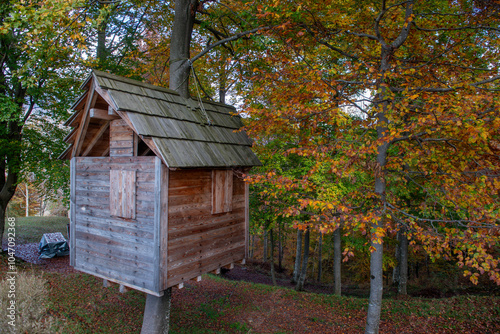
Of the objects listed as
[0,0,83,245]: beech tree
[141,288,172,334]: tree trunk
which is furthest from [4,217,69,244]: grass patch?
[141,288,172,334]: tree trunk

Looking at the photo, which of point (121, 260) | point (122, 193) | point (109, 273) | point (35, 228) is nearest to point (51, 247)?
point (35, 228)

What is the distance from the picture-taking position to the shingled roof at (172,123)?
16.5 feet

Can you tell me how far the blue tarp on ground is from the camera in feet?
46.4

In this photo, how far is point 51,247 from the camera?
47.0ft

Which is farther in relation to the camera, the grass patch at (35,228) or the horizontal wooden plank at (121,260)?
the grass patch at (35,228)

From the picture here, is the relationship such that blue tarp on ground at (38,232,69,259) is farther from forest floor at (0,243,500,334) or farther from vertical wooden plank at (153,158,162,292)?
vertical wooden plank at (153,158,162,292)

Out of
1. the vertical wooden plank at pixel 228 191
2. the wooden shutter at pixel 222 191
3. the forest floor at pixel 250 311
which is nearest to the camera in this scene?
the wooden shutter at pixel 222 191

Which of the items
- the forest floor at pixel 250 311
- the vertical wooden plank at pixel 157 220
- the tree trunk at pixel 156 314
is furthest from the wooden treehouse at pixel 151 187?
the forest floor at pixel 250 311

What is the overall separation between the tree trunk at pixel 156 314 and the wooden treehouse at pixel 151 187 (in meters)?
1.35

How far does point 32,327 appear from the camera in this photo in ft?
22.4

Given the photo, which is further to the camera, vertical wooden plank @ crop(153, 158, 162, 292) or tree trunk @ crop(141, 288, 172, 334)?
tree trunk @ crop(141, 288, 172, 334)

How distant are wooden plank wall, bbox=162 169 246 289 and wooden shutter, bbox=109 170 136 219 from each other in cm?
78

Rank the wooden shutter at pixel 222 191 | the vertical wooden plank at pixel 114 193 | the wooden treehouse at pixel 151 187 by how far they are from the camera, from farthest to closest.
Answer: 1. the wooden shutter at pixel 222 191
2. the vertical wooden plank at pixel 114 193
3. the wooden treehouse at pixel 151 187

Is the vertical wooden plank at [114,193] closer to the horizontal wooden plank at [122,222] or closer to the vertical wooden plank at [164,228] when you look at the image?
the horizontal wooden plank at [122,222]
